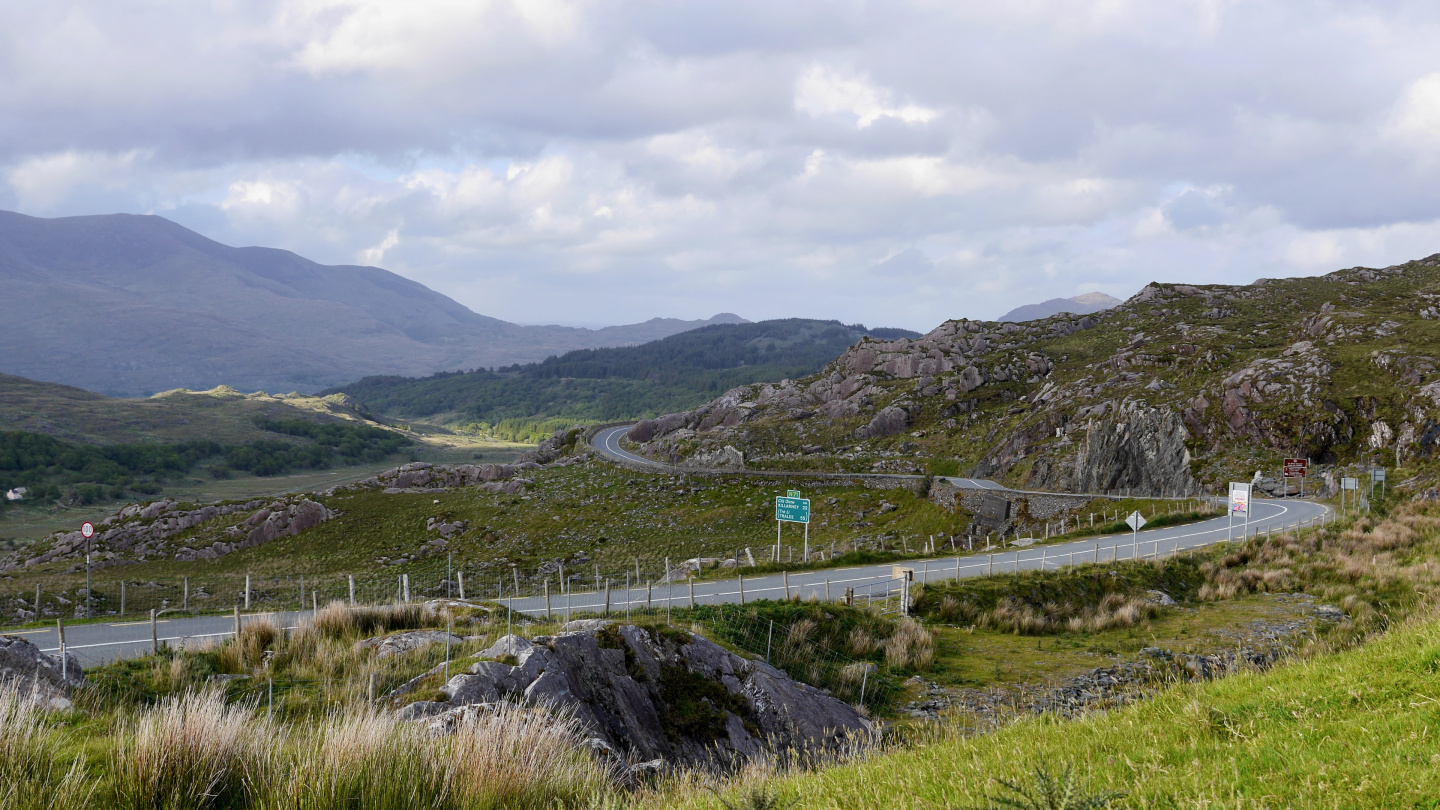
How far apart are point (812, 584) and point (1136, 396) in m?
58.7

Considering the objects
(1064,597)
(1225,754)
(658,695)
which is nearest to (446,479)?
(1064,597)

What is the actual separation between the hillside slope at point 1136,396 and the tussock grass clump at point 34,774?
210 feet

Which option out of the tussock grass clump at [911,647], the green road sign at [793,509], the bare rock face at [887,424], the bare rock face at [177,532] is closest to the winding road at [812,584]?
the green road sign at [793,509]

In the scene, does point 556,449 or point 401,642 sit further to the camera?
point 556,449

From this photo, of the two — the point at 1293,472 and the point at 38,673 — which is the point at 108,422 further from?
the point at 1293,472

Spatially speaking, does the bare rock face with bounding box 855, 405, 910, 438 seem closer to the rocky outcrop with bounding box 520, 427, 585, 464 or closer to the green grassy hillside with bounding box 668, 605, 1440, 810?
the rocky outcrop with bounding box 520, 427, 585, 464

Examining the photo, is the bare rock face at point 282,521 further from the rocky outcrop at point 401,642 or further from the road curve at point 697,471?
the rocky outcrop at point 401,642

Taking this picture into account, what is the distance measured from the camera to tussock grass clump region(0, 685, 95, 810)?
519 cm

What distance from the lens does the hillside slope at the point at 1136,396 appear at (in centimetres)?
6044

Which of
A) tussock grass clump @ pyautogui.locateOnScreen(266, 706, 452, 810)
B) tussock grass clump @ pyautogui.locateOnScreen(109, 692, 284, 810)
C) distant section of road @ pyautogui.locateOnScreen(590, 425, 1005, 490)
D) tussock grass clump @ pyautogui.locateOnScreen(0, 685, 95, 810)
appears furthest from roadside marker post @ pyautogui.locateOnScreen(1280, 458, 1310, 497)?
tussock grass clump @ pyautogui.locateOnScreen(0, 685, 95, 810)

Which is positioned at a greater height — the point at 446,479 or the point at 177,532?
the point at 446,479

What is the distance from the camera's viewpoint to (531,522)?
69.1 meters

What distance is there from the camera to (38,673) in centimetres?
1000

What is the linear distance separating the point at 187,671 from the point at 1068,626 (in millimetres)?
23925
